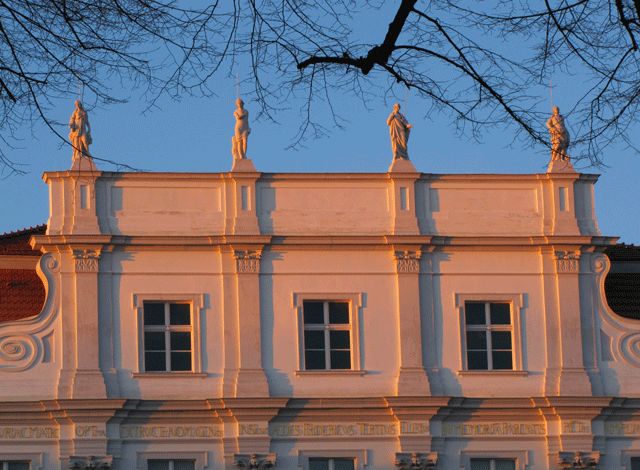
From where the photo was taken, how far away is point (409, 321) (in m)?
35.3

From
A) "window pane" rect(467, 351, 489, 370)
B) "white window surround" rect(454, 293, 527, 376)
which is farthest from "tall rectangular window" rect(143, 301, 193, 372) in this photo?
"window pane" rect(467, 351, 489, 370)

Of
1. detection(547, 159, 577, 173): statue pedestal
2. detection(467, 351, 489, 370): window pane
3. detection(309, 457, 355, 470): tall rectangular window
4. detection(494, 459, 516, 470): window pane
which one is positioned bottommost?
detection(494, 459, 516, 470): window pane

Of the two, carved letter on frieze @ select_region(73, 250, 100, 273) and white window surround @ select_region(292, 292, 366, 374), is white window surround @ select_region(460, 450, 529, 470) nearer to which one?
white window surround @ select_region(292, 292, 366, 374)

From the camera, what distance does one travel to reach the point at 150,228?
3531 cm

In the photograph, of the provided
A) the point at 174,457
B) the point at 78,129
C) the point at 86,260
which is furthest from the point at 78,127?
the point at 174,457

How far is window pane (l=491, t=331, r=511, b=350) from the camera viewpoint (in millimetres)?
35625

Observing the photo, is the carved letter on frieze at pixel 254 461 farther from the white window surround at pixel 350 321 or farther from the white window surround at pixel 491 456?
the white window surround at pixel 491 456

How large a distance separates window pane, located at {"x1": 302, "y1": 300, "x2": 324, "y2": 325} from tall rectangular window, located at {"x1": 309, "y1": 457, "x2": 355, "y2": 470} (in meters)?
2.77

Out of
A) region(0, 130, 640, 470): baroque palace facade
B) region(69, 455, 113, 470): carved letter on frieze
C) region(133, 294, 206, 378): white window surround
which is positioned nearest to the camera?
region(69, 455, 113, 470): carved letter on frieze

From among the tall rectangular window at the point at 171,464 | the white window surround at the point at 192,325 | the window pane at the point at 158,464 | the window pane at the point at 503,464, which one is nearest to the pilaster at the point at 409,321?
the window pane at the point at 503,464

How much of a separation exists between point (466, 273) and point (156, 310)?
635 cm

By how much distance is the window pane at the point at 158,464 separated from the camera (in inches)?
1344

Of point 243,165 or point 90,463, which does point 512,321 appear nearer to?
point 243,165

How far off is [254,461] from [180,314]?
3.34m
